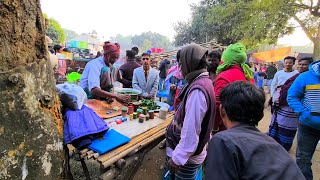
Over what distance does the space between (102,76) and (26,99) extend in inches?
59.5

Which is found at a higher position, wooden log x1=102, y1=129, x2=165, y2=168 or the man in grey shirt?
the man in grey shirt

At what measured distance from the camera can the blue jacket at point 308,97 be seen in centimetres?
262

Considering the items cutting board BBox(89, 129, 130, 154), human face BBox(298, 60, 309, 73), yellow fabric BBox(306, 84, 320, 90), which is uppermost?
human face BBox(298, 60, 309, 73)

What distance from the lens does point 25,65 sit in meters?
1.71

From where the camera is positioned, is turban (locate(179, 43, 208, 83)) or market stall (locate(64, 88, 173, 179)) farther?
market stall (locate(64, 88, 173, 179))

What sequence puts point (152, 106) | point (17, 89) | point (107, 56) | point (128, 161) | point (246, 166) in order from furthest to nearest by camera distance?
point (152, 106), point (107, 56), point (128, 161), point (17, 89), point (246, 166)

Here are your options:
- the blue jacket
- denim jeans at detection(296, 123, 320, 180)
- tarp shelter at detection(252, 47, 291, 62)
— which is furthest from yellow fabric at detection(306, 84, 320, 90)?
tarp shelter at detection(252, 47, 291, 62)

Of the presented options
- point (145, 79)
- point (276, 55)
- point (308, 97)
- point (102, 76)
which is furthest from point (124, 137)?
point (276, 55)

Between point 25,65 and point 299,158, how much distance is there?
333 centimetres

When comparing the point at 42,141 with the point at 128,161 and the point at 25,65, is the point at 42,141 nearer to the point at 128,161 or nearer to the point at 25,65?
the point at 25,65

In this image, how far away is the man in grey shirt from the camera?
1008 millimetres

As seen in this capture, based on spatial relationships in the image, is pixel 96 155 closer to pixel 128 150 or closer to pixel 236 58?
pixel 128 150

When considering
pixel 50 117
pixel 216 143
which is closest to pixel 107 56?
pixel 50 117

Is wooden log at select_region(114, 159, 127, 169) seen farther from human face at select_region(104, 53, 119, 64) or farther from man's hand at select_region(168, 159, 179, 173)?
human face at select_region(104, 53, 119, 64)
